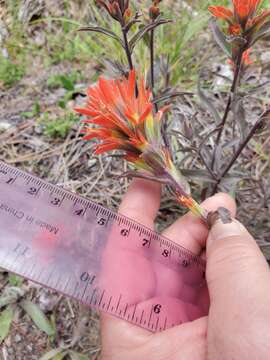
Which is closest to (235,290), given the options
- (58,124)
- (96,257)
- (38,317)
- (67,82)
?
(96,257)

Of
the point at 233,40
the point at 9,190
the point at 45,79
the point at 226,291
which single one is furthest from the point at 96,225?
the point at 45,79

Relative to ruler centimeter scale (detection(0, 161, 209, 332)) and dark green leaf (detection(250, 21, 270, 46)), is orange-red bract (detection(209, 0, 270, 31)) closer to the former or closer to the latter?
dark green leaf (detection(250, 21, 270, 46))

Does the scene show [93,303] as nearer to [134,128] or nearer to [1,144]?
[134,128]

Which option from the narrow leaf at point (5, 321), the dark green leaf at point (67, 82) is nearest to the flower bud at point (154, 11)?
the dark green leaf at point (67, 82)

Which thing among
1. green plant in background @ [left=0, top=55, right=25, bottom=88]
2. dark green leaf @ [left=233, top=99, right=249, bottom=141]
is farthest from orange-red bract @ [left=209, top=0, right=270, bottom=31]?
green plant in background @ [left=0, top=55, right=25, bottom=88]

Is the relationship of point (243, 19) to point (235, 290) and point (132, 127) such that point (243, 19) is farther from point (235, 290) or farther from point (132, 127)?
point (235, 290)

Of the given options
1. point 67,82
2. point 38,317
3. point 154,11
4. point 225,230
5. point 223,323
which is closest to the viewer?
point 223,323
